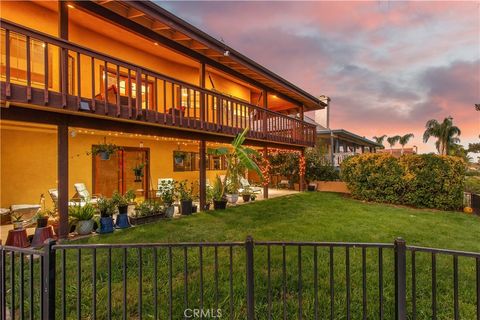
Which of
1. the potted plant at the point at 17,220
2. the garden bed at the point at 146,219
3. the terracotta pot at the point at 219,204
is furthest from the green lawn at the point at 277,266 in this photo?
the potted plant at the point at 17,220

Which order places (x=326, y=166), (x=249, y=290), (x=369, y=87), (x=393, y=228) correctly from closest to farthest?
1. (x=249, y=290)
2. (x=393, y=228)
3. (x=326, y=166)
4. (x=369, y=87)

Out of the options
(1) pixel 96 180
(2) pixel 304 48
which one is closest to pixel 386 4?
(2) pixel 304 48

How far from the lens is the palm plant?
930 cm

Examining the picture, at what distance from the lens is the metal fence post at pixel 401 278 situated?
8.12 feet

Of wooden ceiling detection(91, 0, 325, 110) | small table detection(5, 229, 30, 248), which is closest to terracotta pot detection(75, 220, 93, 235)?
small table detection(5, 229, 30, 248)

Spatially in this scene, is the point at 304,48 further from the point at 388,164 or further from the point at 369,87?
the point at 369,87

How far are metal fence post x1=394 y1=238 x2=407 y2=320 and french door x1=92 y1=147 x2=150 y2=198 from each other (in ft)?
30.6

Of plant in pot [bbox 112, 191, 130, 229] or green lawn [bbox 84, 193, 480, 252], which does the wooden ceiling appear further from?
green lawn [bbox 84, 193, 480, 252]

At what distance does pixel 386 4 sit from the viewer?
247 inches

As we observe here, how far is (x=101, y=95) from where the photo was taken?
9.02 m

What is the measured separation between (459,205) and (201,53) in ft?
42.9

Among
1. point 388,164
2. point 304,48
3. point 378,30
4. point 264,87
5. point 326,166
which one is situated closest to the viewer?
point 378,30

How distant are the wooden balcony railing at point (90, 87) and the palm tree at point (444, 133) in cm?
3090

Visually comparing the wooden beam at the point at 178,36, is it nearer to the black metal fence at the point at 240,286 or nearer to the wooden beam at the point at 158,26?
the wooden beam at the point at 158,26
